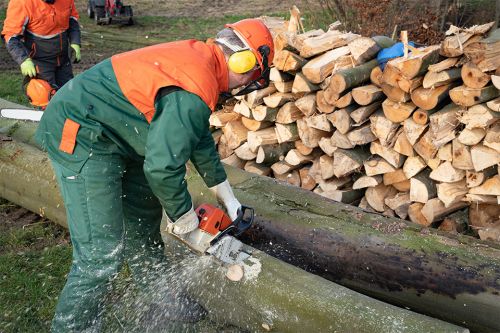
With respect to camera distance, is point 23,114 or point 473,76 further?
point 23,114

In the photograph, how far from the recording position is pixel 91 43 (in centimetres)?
1021

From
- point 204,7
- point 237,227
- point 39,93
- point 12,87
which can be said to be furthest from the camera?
Result: point 204,7

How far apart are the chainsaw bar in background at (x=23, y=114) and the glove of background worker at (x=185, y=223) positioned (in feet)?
7.29

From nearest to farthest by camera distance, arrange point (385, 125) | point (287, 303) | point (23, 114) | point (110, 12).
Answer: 1. point (287, 303)
2. point (385, 125)
3. point (23, 114)
4. point (110, 12)

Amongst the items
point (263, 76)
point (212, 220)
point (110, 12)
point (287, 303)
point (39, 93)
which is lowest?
point (110, 12)

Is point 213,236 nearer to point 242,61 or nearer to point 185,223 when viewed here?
point 185,223

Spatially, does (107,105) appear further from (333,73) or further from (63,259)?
(333,73)

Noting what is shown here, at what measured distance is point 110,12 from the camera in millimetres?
11789

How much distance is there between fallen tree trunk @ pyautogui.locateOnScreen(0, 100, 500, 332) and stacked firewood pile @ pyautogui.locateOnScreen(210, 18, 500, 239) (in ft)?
2.67

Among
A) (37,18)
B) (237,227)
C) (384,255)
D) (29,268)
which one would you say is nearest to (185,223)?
(237,227)

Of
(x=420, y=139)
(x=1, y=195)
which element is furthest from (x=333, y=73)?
(x=1, y=195)

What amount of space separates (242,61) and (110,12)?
9.96 metres

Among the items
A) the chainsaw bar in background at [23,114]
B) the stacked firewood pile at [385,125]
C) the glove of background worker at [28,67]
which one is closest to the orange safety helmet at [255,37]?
the stacked firewood pile at [385,125]

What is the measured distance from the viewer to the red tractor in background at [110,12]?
11.8 m
